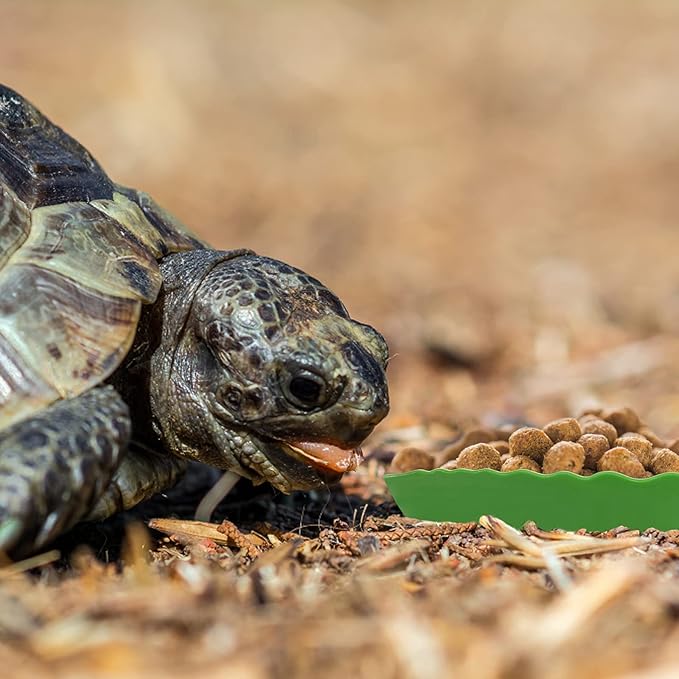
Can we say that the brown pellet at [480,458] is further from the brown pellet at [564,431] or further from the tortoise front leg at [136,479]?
the tortoise front leg at [136,479]

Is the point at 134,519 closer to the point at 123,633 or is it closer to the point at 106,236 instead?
the point at 106,236

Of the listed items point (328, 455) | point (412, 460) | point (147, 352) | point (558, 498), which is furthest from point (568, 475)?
point (147, 352)

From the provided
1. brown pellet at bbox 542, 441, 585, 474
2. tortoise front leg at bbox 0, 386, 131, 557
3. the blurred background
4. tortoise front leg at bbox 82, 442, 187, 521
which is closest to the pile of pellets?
brown pellet at bbox 542, 441, 585, 474

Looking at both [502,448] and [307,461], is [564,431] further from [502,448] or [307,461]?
[307,461]

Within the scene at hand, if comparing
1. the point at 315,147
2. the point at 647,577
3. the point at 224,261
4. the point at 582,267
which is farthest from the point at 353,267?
the point at 647,577


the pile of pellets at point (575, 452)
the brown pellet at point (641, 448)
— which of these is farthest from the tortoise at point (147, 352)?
the brown pellet at point (641, 448)

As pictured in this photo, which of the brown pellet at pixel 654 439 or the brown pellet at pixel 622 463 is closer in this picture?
the brown pellet at pixel 622 463

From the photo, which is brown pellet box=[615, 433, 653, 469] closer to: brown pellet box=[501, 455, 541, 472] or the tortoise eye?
brown pellet box=[501, 455, 541, 472]
